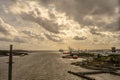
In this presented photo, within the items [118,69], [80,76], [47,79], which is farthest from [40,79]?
[118,69]

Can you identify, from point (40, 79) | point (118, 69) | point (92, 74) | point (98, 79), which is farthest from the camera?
point (118, 69)

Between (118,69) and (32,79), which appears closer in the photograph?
(32,79)

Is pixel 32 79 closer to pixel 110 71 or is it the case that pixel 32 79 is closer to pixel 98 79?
pixel 98 79

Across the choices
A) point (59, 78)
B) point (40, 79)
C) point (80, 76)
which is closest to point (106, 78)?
point (80, 76)

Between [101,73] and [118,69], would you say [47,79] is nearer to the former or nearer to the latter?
[101,73]

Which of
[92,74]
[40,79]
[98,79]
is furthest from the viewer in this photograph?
[92,74]

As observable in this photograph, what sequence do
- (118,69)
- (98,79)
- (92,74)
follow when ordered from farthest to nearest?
(118,69) < (92,74) < (98,79)

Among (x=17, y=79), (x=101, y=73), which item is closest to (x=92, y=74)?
(x=101, y=73)
